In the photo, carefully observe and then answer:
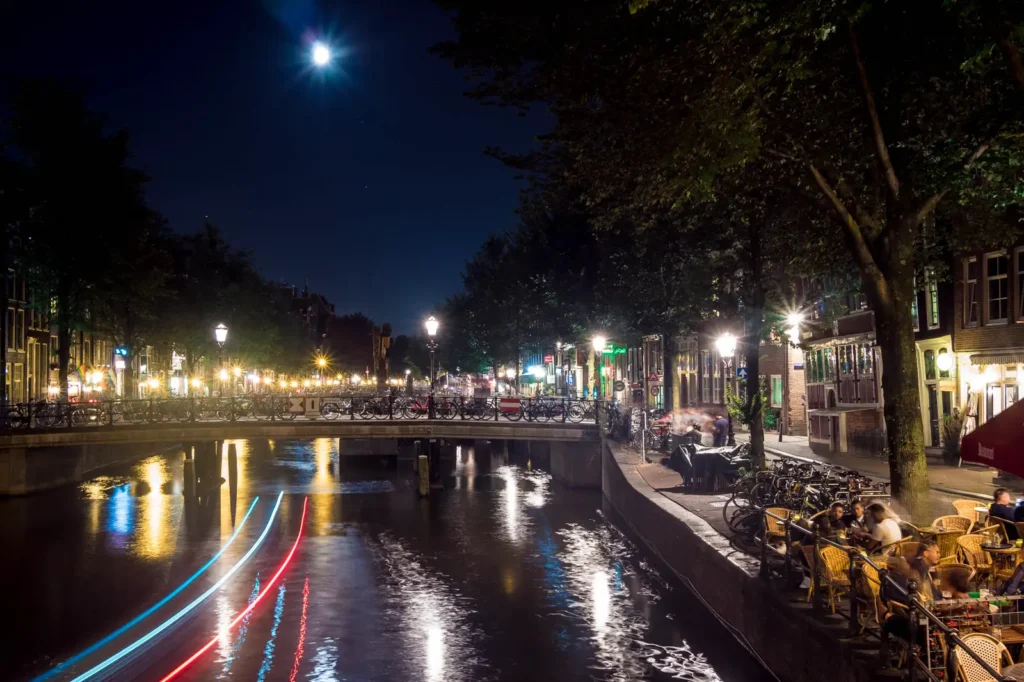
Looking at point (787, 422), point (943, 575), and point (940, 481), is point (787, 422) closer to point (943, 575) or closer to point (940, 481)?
point (940, 481)

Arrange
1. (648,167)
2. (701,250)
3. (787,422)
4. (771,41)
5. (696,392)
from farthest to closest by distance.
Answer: (696,392) < (787,422) < (701,250) < (648,167) < (771,41)

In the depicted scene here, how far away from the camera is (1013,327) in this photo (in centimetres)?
2712

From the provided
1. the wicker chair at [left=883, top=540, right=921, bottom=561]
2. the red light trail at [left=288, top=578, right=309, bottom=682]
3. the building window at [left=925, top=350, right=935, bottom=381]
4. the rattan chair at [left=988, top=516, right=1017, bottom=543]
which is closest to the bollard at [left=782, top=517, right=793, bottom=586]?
the wicker chair at [left=883, top=540, right=921, bottom=561]

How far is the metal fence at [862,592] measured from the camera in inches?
328

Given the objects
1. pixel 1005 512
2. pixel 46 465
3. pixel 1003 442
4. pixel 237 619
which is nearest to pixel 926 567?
pixel 1003 442

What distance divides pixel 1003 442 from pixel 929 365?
24453 mm

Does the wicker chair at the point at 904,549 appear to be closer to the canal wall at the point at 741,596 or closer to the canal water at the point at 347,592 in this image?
the canal wall at the point at 741,596

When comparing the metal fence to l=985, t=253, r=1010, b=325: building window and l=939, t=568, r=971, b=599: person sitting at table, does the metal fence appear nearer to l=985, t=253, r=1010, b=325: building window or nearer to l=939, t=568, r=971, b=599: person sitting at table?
l=939, t=568, r=971, b=599: person sitting at table

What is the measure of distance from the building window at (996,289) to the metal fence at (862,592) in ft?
53.1

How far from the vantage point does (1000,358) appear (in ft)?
89.8

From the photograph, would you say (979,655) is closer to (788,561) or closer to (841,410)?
(788,561)

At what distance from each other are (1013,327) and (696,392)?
30358 millimetres

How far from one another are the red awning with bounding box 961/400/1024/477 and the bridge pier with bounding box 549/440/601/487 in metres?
31.7

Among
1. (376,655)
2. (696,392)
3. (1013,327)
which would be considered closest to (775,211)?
(1013,327)
